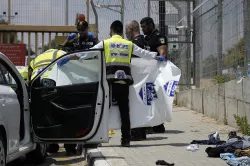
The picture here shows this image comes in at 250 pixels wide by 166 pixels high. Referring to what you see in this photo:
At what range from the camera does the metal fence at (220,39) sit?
9.41 m

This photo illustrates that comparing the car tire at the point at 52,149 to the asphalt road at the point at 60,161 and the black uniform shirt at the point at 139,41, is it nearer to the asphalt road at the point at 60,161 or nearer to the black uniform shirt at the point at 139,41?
the asphalt road at the point at 60,161

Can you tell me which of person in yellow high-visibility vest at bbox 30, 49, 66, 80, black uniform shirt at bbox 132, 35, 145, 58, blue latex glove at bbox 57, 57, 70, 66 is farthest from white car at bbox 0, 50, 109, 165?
black uniform shirt at bbox 132, 35, 145, 58

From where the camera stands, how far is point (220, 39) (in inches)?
438

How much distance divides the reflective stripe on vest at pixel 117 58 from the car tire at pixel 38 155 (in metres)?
1.52

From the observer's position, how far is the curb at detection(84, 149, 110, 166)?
256 inches

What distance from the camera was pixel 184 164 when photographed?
6273mm

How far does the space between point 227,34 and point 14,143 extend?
19.6 feet

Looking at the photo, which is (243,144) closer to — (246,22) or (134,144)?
(134,144)

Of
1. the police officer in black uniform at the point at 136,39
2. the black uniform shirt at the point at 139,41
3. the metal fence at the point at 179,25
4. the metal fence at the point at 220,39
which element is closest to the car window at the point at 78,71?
the police officer in black uniform at the point at 136,39

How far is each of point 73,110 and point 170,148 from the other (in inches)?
70.6

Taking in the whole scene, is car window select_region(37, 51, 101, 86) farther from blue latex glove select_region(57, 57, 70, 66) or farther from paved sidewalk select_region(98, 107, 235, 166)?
paved sidewalk select_region(98, 107, 235, 166)

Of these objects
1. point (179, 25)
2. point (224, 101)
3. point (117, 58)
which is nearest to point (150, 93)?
point (117, 58)

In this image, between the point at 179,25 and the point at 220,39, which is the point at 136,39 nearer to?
the point at 220,39

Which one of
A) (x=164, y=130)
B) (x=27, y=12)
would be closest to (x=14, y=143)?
(x=164, y=130)
